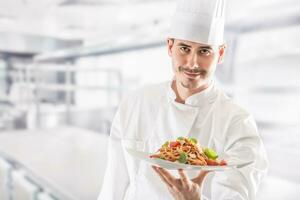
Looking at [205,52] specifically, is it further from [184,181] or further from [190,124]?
[184,181]

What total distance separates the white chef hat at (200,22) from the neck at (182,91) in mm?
135

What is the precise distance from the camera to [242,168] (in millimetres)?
891

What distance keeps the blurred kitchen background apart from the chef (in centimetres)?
49

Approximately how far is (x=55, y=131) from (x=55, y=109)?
419 millimetres

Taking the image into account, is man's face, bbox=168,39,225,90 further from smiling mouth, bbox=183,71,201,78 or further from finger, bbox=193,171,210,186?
finger, bbox=193,171,210,186

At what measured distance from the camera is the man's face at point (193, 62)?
92 cm

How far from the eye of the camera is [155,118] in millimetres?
1051

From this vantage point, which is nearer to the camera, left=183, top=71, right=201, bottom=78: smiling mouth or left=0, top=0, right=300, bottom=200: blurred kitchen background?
left=183, top=71, right=201, bottom=78: smiling mouth

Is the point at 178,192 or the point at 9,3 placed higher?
the point at 9,3

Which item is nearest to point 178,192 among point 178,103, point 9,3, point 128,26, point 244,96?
point 178,103

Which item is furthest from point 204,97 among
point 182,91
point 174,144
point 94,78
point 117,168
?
point 94,78

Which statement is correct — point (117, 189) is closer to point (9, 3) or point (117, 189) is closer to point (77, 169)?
point (77, 169)

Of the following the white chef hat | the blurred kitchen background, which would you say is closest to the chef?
the white chef hat

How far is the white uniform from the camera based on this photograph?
0.90m
